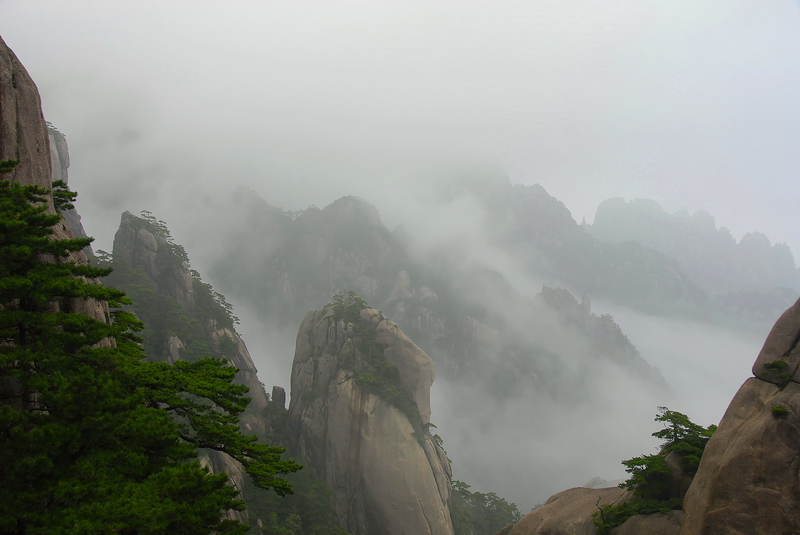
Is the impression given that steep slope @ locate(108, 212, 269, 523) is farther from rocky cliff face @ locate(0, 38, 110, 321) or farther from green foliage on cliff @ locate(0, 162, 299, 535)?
green foliage on cliff @ locate(0, 162, 299, 535)

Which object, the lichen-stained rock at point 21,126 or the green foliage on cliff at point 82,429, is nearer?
the green foliage on cliff at point 82,429

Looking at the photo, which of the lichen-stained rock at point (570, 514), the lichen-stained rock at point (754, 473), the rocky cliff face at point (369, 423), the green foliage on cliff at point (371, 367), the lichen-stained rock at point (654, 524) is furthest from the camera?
the green foliage on cliff at point (371, 367)

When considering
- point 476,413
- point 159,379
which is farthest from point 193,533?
point 476,413

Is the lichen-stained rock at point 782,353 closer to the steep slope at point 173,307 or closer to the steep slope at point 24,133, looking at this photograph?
the steep slope at point 24,133

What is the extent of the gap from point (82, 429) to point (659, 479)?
63.4 ft

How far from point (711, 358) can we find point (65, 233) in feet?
677

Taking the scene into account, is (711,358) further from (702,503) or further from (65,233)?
(65,233)

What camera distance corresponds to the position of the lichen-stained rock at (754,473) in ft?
40.2

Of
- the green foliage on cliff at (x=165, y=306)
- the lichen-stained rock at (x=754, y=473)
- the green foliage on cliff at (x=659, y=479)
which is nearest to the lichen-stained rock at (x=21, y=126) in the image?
the lichen-stained rock at (x=754, y=473)

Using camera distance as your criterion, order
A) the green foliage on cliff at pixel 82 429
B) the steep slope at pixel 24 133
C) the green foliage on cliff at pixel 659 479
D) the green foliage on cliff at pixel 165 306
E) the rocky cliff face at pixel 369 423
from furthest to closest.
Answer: the green foliage on cliff at pixel 165 306
the rocky cliff face at pixel 369 423
the green foliage on cliff at pixel 659 479
the steep slope at pixel 24 133
the green foliage on cliff at pixel 82 429

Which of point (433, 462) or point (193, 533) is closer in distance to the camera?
point (193, 533)

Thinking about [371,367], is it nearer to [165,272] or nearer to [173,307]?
[173,307]

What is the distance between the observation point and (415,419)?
38.0 m

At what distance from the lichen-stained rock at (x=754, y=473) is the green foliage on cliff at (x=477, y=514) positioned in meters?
28.9
